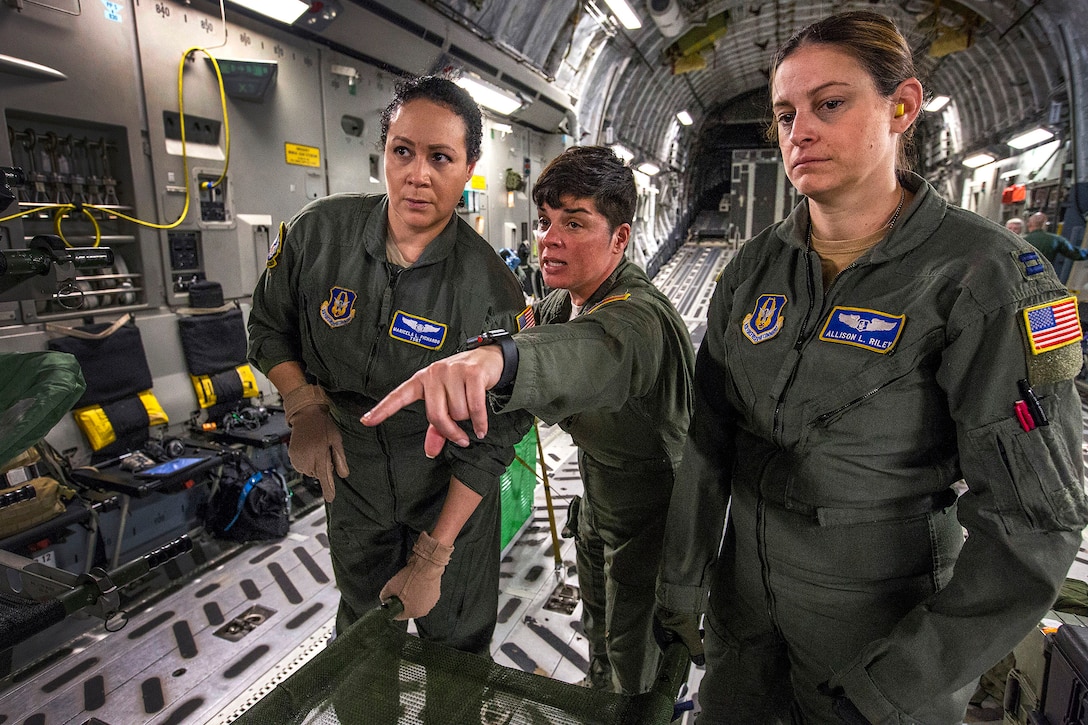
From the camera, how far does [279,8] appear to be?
4.03 meters

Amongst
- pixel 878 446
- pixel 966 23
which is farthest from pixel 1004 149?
pixel 878 446

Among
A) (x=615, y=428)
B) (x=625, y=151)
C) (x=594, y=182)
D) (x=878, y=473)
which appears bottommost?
(x=615, y=428)

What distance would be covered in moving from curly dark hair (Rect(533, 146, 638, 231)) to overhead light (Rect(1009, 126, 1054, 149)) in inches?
377

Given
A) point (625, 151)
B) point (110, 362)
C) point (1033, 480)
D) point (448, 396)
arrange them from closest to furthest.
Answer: point (448, 396)
point (1033, 480)
point (110, 362)
point (625, 151)

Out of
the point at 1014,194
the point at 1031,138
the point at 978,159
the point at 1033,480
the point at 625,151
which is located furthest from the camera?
the point at 625,151

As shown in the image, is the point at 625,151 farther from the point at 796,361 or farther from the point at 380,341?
the point at 796,361

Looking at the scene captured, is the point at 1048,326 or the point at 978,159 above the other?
the point at 978,159

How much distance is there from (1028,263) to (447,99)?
1487mm

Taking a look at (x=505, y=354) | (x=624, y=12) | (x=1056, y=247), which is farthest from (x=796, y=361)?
(x=1056, y=247)

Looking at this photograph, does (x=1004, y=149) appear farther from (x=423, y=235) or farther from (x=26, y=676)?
(x=26, y=676)

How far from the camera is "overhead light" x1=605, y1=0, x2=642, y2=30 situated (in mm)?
7168

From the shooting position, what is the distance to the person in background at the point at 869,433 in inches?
43.5

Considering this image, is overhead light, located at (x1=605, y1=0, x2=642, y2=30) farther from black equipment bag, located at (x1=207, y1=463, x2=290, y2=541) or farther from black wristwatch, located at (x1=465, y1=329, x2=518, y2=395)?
black wristwatch, located at (x1=465, y1=329, x2=518, y2=395)

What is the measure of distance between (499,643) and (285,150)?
3.86m
